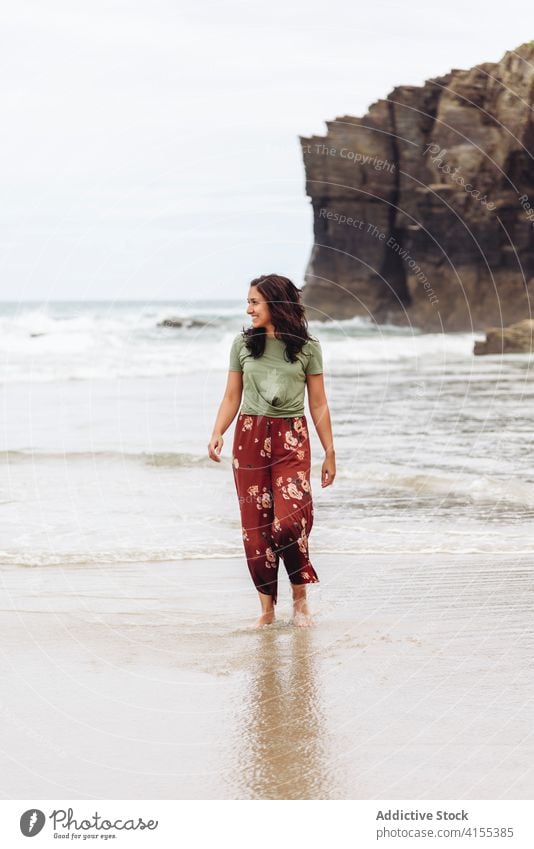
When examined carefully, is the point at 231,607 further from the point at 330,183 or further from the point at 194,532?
the point at 330,183

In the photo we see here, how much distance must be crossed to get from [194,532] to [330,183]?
3637cm

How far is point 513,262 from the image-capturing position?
135ft

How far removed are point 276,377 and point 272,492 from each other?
0.50m

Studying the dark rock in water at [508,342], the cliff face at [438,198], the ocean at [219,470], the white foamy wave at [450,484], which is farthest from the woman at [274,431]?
the cliff face at [438,198]

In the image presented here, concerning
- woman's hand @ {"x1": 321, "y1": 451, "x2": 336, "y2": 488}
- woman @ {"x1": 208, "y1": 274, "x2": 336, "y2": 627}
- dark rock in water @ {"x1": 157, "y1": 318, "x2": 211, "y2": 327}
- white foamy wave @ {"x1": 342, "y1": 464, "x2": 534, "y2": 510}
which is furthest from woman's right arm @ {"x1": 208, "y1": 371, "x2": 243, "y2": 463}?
dark rock in water @ {"x1": 157, "y1": 318, "x2": 211, "y2": 327}

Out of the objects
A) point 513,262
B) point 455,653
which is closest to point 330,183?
point 513,262

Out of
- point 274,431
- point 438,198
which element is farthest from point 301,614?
point 438,198

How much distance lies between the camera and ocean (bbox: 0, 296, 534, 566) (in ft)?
21.9

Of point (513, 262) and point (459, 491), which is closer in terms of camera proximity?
point (459, 491)

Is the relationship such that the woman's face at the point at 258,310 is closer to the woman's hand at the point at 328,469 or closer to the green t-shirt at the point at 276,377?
the green t-shirt at the point at 276,377

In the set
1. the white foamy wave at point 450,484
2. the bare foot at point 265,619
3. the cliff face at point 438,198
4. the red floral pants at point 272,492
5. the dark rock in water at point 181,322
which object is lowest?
the bare foot at point 265,619

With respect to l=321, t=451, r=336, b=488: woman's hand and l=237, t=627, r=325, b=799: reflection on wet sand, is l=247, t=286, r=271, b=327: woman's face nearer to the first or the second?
l=321, t=451, r=336, b=488: woman's hand

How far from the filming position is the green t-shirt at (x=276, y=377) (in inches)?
179

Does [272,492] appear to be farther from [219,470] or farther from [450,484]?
[219,470]
